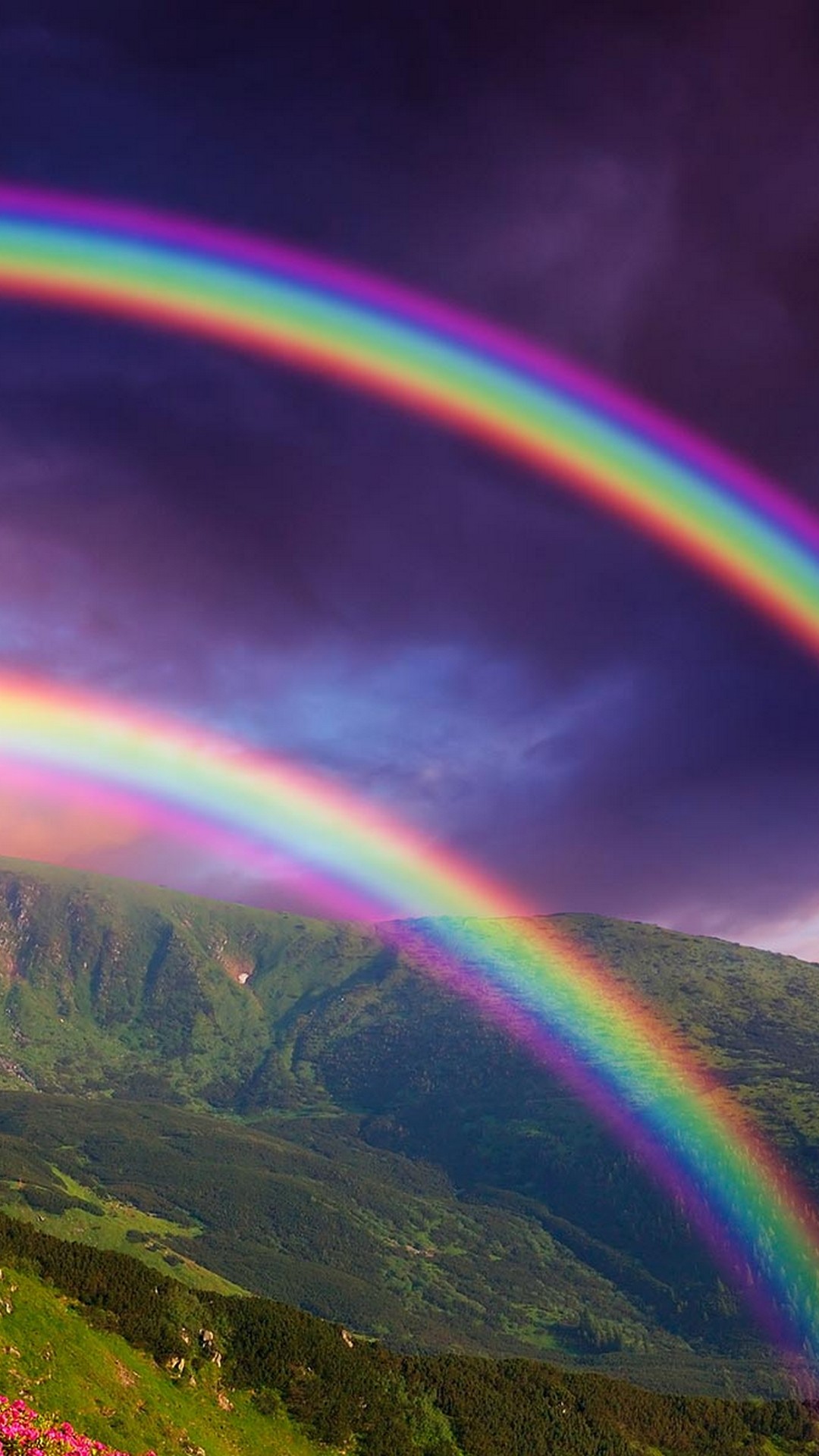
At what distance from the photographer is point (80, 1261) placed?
75.4m

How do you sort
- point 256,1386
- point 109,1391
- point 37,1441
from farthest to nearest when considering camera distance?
point 256,1386
point 109,1391
point 37,1441

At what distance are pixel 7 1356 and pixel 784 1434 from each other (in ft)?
293

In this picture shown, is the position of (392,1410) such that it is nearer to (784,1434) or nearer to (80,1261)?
(80,1261)

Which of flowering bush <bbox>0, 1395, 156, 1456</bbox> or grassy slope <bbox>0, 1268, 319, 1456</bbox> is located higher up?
flowering bush <bbox>0, 1395, 156, 1456</bbox>

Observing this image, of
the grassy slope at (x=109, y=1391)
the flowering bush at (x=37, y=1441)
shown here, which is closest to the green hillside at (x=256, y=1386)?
the grassy slope at (x=109, y=1391)

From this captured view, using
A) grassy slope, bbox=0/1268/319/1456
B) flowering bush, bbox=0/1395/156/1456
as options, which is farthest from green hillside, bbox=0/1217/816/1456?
flowering bush, bbox=0/1395/156/1456

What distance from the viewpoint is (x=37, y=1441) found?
102ft

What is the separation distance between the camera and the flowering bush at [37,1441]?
1199 inches

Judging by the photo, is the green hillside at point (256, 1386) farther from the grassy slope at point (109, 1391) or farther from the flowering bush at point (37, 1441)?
the flowering bush at point (37, 1441)

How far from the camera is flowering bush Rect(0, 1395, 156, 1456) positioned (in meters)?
30.5

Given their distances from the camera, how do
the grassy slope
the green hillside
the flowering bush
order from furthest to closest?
the green hillside
the grassy slope
the flowering bush

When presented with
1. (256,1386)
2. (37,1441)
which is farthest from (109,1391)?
(37,1441)

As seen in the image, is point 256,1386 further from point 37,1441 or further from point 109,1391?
point 37,1441

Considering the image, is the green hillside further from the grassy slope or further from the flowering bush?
the flowering bush
